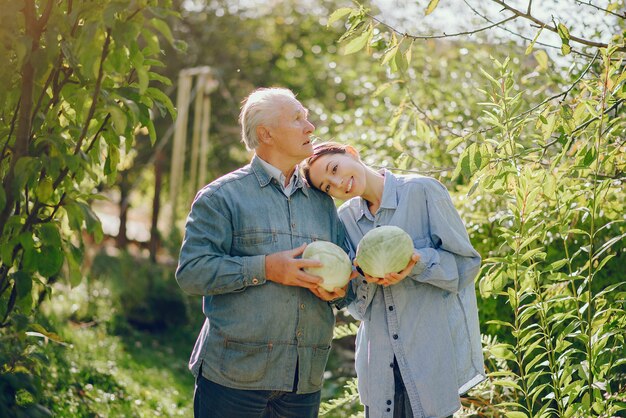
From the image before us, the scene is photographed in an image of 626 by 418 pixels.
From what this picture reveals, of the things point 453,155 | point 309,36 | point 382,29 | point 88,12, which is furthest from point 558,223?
point 309,36

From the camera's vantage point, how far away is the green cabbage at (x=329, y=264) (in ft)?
9.70

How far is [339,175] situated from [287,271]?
0.43 metres

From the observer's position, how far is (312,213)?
3254 mm

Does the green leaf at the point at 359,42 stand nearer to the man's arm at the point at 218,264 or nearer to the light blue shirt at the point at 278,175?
the light blue shirt at the point at 278,175

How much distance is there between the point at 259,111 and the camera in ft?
10.5

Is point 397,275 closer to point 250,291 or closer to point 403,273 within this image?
point 403,273

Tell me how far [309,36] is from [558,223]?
36.4 ft

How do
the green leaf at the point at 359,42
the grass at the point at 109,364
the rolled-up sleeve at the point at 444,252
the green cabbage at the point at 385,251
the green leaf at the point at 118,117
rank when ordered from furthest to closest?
1. the grass at the point at 109,364
2. the green leaf at the point at 359,42
3. the rolled-up sleeve at the point at 444,252
4. the green cabbage at the point at 385,251
5. the green leaf at the point at 118,117

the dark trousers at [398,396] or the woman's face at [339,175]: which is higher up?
the woman's face at [339,175]

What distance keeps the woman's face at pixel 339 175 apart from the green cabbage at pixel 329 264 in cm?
22

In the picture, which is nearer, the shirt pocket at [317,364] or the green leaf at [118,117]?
the green leaf at [118,117]

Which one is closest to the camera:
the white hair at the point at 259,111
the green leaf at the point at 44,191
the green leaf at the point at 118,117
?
the green leaf at the point at 118,117

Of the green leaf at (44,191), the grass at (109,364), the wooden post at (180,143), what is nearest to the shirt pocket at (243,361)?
the green leaf at (44,191)

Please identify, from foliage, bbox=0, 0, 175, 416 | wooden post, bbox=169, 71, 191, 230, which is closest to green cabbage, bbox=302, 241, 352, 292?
foliage, bbox=0, 0, 175, 416
